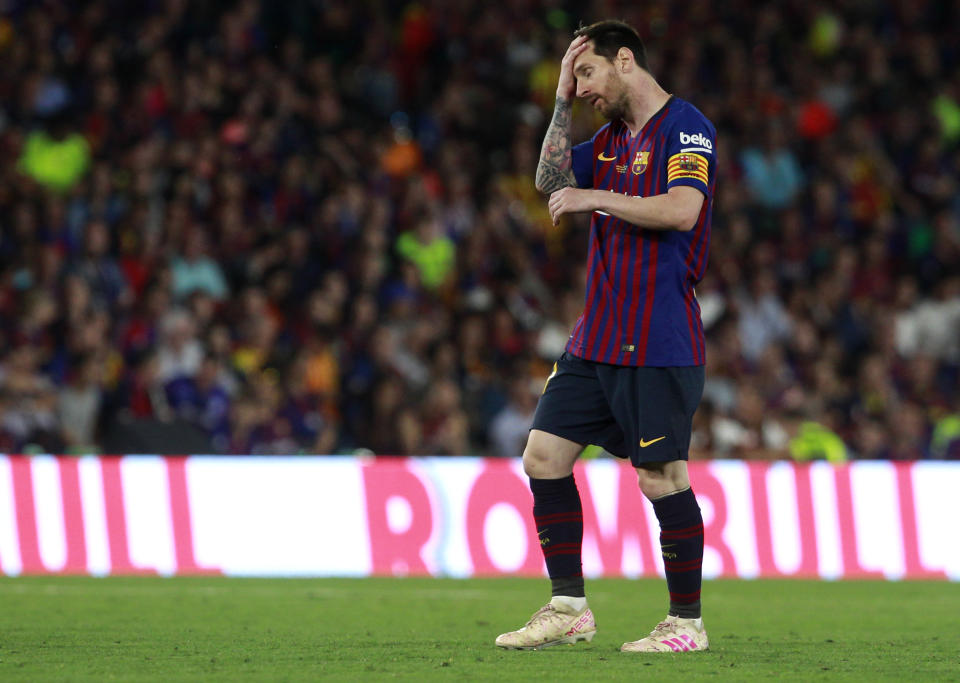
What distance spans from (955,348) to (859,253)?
1.46m

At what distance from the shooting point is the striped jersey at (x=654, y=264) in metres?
5.47

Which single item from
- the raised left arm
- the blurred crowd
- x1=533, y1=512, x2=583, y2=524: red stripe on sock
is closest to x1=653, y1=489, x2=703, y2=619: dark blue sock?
x1=533, y1=512, x2=583, y2=524: red stripe on sock

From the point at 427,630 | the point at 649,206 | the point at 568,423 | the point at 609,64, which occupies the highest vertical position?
the point at 609,64

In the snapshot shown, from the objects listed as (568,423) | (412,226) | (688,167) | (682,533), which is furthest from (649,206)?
(412,226)

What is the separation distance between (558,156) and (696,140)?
21.7 inches

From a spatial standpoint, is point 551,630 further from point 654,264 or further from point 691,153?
point 691,153

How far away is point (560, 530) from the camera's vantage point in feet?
18.6

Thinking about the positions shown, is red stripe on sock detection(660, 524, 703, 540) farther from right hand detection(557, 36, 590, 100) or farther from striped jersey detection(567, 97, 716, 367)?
right hand detection(557, 36, 590, 100)

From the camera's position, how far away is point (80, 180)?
13312mm

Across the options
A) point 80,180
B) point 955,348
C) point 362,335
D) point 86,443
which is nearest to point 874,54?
point 955,348

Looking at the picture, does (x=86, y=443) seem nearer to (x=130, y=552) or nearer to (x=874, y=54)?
(x=130, y=552)

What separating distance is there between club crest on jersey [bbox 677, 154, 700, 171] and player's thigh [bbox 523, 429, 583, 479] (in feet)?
3.48

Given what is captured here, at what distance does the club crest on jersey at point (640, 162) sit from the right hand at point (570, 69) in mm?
340

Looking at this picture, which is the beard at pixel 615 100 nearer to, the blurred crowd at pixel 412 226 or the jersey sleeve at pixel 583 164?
the jersey sleeve at pixel 583 164
